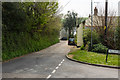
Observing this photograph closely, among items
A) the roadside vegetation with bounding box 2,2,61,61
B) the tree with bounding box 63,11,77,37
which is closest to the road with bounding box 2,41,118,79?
the roadside vegetation with bounding box 2,2,61,61

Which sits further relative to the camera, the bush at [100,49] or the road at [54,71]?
the bush at [100,49]

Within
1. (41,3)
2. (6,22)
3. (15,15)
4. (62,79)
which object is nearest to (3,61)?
(6,22)

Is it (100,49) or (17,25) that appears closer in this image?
(17,25)

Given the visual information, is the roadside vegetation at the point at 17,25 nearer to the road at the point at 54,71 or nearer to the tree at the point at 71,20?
the road at the point at 54,71

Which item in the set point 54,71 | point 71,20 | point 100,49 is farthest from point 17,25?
point 71,20

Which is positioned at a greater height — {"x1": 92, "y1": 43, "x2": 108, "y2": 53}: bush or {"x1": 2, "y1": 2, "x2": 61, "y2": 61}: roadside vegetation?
{"x1": 2, "y1": 2, "x2": 61, "y2": 61}: roadside vegetation

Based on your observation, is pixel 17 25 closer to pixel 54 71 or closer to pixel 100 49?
pixel 54 71

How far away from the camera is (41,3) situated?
18.7 meters

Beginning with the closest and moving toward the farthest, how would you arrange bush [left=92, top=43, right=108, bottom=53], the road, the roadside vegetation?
the road
the roadside vegetation
bush [left=92, top=43, right=108, bottom=53]

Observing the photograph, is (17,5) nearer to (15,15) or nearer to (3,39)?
(15,15)

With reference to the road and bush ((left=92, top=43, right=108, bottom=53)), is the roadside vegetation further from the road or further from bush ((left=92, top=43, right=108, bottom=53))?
bush ((left=92, top=43, right=108, bottom=53))

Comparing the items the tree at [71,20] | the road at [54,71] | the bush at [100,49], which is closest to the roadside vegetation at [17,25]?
the road at [54,71]

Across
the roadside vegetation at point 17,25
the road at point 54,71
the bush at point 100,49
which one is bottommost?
the road at point 54,71

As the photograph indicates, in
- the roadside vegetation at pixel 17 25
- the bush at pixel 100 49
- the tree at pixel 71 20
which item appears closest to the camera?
the roadside vegetation at pixel 17 25
